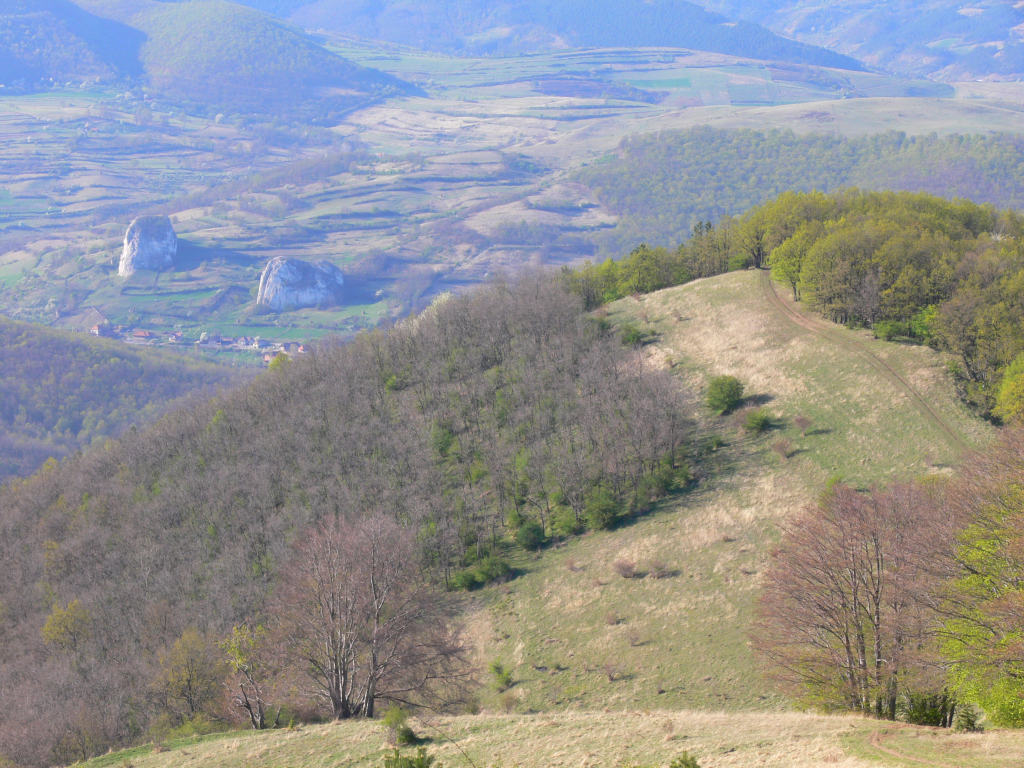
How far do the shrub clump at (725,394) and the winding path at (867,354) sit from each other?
13.4 metres

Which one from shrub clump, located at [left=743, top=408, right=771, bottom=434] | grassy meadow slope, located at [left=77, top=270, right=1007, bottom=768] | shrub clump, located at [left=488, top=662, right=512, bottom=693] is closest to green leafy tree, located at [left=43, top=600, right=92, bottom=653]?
grassy meadow slope, located at [left=77, top=270, right=1007, bottom=768]

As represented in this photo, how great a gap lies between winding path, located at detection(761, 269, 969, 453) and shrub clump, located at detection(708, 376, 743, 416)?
13417 mm

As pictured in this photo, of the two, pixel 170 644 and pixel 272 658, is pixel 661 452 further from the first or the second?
pixel 170 644

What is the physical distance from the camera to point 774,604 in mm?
38625

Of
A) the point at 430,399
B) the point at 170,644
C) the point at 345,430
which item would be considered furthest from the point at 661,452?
the point at 170,644

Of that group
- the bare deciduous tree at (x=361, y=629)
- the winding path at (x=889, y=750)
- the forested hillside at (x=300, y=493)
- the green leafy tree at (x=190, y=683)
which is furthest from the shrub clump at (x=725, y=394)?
the winding path at (x=889, y=750)

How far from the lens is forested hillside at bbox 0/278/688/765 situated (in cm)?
6131

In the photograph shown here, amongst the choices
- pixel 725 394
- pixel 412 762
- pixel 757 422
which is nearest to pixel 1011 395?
pixel 757 422

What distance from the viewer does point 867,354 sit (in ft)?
269

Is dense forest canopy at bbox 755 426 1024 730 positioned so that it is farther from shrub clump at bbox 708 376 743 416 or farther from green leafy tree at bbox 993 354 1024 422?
shrub clump at bbox 708 376 743 416

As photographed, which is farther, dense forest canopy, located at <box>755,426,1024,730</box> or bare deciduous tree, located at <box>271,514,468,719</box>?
bare deciduous tree, located at <box>271,514,468,719</box>

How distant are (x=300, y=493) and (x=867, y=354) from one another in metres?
69.3

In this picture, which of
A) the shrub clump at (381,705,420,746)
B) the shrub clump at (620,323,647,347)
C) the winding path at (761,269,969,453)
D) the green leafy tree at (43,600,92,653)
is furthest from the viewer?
the shrub clump at (620,323,647,347)

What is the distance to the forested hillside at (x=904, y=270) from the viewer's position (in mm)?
73375
